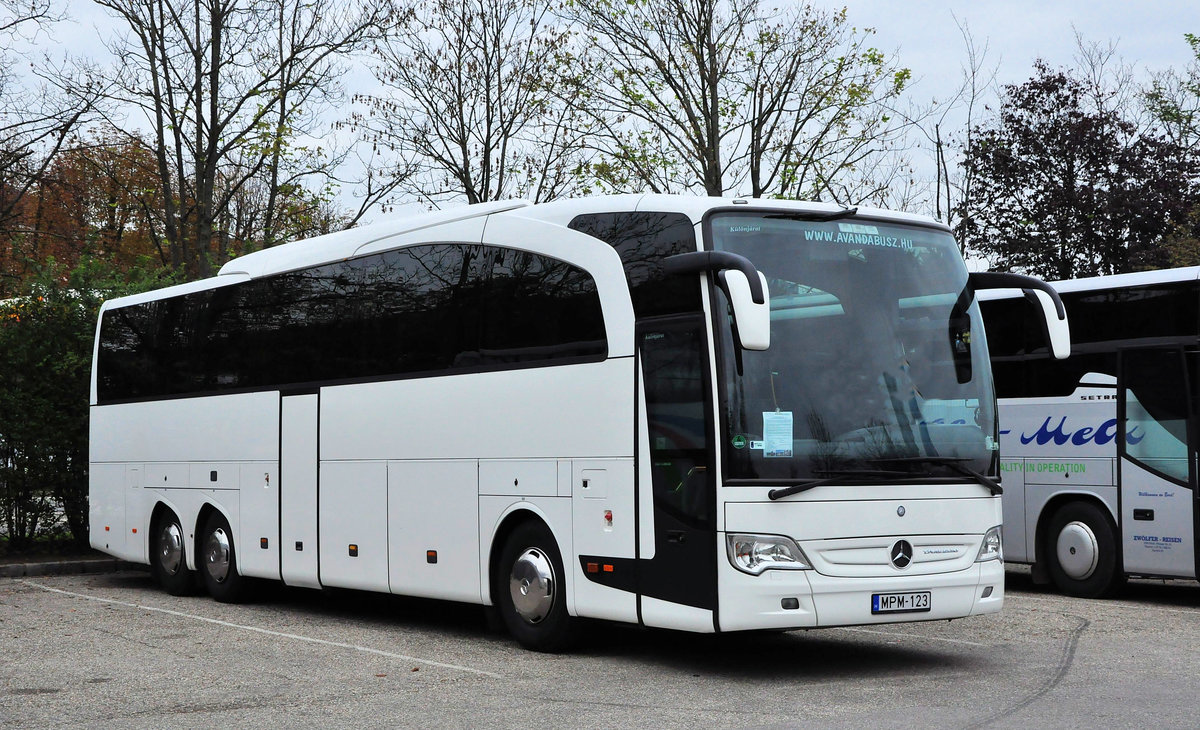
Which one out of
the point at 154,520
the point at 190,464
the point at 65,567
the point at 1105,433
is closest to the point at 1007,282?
the point at 1105,433

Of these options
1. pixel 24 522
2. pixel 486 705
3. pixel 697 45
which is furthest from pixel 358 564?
pixel 697 45

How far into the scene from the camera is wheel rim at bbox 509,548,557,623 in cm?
1080

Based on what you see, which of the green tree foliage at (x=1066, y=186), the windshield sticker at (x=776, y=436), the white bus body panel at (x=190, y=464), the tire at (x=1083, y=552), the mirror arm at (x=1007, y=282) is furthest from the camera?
the green tree foliage at (x=1066, y=186)

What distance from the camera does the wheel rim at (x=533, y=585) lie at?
10.8m

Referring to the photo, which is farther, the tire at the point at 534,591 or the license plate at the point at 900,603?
the tire at the point at 534,591

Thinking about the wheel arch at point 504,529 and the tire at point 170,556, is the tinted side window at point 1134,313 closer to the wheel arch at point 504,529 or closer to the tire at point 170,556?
the wheel arch at point 504,529

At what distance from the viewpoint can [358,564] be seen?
13.2 metres

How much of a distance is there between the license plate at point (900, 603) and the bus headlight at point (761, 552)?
0.59 metres

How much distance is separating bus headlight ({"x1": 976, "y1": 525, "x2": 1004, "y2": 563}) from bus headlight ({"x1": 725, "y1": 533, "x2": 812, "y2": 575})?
1.60 m

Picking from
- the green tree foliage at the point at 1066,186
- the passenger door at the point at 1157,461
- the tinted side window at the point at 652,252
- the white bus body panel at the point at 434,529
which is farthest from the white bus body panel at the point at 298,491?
the green tree foliage at the point at 1066,186

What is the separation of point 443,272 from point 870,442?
435 centimetres

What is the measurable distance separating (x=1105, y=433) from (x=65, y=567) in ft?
42.5

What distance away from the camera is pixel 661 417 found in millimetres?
9812

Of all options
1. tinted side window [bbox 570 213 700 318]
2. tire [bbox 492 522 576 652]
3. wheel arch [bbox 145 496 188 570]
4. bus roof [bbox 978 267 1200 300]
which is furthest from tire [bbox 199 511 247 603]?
bus roof [bbox 978 267 1200 300]
